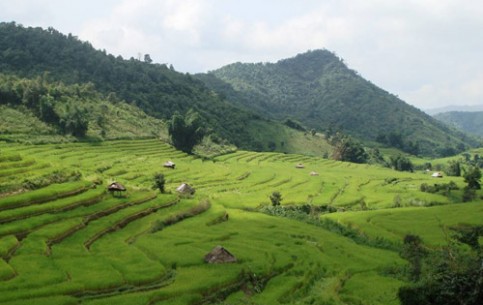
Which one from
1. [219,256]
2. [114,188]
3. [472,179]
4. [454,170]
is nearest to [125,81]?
[454,170]

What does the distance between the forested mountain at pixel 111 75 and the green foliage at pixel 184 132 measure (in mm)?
25098

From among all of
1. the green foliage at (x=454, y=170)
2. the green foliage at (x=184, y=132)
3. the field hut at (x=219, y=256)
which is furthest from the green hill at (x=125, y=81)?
the field hut at (x=219, y=256)

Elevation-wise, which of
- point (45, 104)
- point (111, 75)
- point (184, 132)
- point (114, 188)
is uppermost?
point (111, 75)

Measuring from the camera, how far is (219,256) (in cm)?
3762

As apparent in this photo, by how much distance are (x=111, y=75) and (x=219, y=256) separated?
122819 millimetres

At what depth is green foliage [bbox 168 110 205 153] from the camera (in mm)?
108375

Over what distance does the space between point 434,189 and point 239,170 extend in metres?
33.5

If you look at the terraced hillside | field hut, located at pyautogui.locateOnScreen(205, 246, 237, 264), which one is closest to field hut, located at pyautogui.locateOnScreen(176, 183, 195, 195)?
the terraced hillside

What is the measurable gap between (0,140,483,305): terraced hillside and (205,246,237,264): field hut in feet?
1.97

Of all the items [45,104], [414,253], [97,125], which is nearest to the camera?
[414,253]

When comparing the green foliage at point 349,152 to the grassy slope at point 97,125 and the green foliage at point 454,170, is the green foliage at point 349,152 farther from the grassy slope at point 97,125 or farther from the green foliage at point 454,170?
the grassy slope at point 97,125

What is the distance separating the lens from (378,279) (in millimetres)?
39594

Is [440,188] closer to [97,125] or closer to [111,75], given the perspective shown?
[97,125]

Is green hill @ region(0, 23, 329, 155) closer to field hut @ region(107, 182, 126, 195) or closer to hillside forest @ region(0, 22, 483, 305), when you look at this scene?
hillside forest @ region(0, 22, 483, 305)
